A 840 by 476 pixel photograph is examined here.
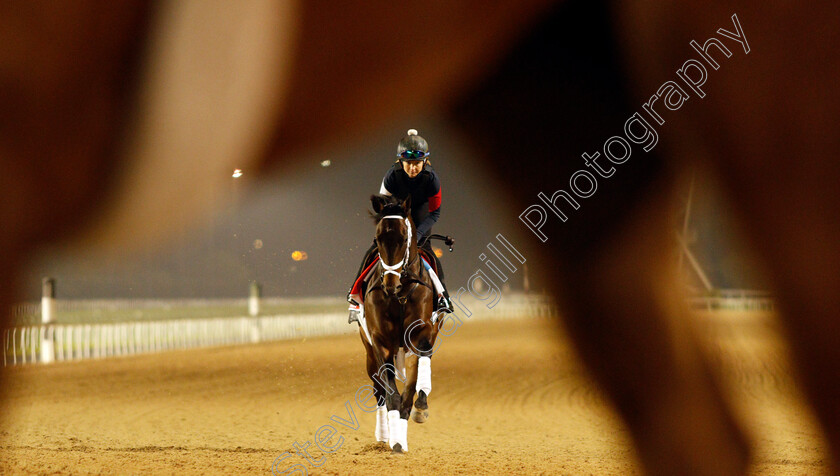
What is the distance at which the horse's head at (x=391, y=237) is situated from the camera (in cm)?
358

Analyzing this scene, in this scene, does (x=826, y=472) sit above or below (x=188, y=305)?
below

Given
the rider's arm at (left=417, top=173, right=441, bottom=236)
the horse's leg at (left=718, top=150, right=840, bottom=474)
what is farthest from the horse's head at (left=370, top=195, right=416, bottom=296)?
the horse's leg at (left=718, top=150, right=840, bottom=474)

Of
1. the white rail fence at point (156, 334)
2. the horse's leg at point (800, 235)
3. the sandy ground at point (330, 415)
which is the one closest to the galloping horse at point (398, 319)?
the sandy ground at point (330, 415)

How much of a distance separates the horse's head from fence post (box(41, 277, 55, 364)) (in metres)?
11.3

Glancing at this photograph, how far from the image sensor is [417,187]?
4.04 metres

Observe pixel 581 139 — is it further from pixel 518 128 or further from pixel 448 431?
pixel 448 431

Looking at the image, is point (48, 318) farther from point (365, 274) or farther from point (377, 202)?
point (377, 202)

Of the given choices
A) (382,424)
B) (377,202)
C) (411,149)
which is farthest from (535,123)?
(382,424)

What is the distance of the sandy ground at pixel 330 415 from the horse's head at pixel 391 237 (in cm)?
130

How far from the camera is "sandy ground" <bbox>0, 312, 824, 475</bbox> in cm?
305

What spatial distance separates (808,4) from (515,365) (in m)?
11.3

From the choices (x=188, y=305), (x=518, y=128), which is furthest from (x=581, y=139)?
(x=188, y=305)

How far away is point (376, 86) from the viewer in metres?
1.33

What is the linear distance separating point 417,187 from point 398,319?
785 mm
